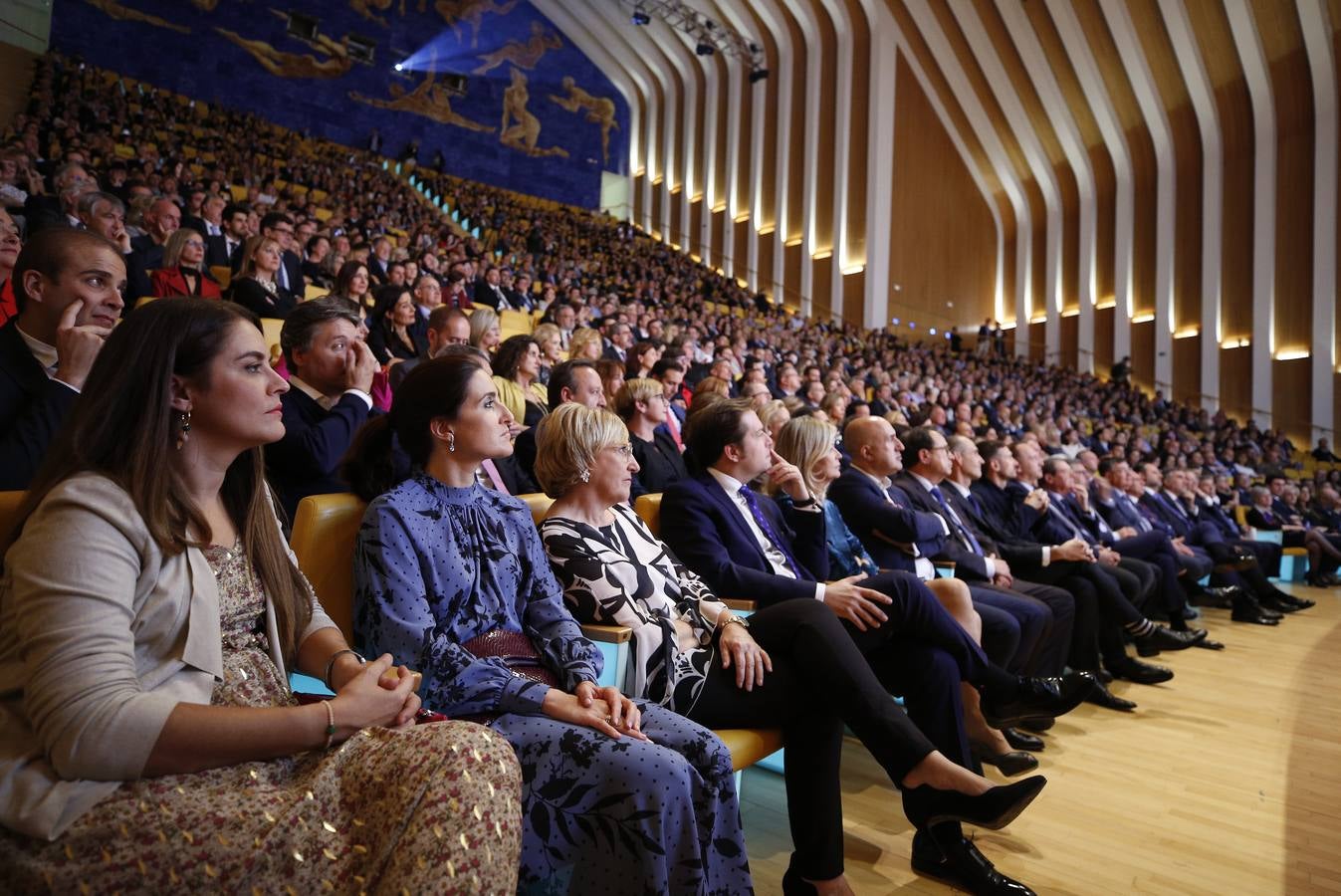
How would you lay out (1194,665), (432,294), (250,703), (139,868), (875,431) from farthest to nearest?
1. (432,294)
2. (1194,665)
3. (875,431)
4. (250,703)
5. (139,868)

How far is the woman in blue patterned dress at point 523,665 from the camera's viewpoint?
1195 millimetres

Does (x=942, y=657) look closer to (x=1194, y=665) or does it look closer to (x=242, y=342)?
(x=242, y=342)

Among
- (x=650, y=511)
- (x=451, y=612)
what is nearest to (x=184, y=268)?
(x=650, y=511)

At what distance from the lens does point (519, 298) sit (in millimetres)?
7312

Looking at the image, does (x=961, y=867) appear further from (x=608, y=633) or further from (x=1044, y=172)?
(x=1044, y=172)

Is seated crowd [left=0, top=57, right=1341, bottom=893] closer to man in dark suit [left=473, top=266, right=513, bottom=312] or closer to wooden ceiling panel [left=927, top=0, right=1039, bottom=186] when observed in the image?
man in dark suit [left=473, top=266, right=513, bottom=312]

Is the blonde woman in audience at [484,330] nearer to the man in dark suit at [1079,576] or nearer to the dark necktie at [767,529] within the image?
the dark necktie at [767,529]

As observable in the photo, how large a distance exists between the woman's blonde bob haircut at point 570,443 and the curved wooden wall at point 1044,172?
1394cm

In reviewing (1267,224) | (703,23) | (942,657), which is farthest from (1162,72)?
(942,657)

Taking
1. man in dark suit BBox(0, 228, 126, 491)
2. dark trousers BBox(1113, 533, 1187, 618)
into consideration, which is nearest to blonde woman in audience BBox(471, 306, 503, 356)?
man in dark suit BBox(0, 228, 126, 491)

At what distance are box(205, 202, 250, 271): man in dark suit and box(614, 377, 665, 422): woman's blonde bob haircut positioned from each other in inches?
92.0

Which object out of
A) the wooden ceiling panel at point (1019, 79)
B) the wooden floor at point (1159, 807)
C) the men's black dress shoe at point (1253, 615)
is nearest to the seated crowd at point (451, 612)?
the wooden floor at point (1159, 807)

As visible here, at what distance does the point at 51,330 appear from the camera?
1.76 m

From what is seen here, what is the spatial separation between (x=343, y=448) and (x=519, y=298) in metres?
5.59
